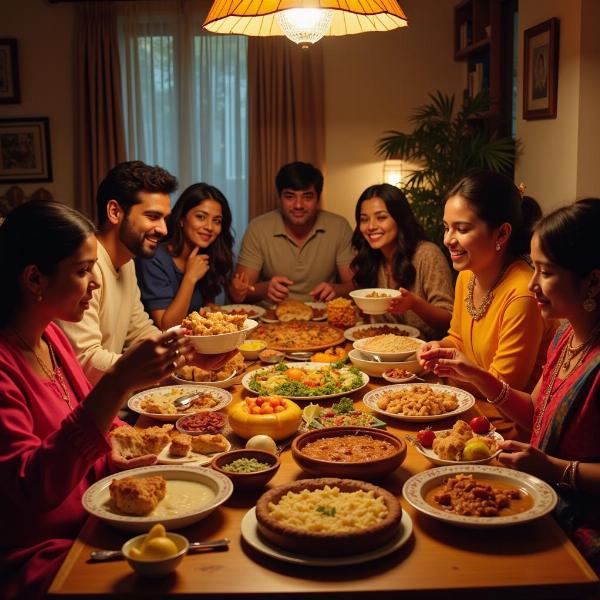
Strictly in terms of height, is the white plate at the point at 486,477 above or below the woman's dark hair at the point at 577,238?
below

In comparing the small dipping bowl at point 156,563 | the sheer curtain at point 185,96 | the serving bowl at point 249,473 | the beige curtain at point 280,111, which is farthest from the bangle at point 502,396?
the sheer curtain at point 185,96

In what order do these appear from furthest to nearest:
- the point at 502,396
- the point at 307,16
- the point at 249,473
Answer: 1. the point at 307,16
2. the point at 502,396
3. the point at 249,473

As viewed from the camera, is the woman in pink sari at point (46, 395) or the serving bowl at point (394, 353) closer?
the woman in pink sari at point (46, 395)

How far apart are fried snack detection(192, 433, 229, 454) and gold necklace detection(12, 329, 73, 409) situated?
0.35 metres

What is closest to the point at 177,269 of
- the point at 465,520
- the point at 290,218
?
the point at 290,218

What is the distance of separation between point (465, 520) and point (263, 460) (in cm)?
54

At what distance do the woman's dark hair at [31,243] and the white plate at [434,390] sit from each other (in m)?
1.03

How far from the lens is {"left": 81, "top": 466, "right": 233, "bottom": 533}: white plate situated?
1.52 metres

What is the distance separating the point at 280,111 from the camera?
577 centimetres

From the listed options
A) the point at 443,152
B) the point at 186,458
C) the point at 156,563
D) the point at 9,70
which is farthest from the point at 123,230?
the point at 9,70

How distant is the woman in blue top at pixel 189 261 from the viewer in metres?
3.80

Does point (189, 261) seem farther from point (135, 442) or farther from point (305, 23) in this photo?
point (135, 442)

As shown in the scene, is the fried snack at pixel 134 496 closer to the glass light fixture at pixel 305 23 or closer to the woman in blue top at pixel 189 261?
the glass light fixture at pixel 305 23

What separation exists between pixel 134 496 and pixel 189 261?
2.49 metres
